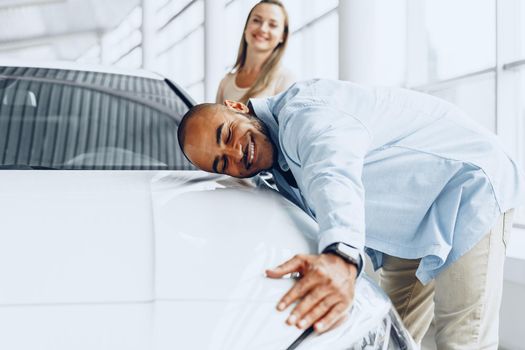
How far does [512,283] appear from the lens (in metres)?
2.49

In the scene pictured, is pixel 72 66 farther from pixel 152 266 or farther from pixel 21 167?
pixel 152 266

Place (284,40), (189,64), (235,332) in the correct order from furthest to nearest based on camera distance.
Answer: (189,64), (284,40), (235,332)

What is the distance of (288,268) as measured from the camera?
3.40 ft

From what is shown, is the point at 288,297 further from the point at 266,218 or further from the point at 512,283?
the point at 512,283

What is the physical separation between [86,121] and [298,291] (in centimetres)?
118

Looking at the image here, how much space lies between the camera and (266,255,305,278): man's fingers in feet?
3.38

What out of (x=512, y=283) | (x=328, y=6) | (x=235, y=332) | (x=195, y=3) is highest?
(x=195, y=3)

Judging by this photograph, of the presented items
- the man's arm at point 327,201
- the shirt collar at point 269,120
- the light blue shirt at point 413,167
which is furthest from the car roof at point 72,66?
the man's arm at point 327,201

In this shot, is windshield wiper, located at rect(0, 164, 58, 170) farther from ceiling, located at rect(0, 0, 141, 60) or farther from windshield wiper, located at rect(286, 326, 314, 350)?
ceiling, located at rect(0, 0, 141, 60)

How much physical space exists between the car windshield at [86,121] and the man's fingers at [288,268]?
0.86m

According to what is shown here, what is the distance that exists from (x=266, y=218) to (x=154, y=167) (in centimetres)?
69

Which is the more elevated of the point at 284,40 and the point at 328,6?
the point at 328,6

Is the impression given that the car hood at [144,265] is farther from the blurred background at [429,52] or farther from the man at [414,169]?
the blurred background at [429,52]

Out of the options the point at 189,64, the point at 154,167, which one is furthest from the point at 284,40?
the point at 189,64
